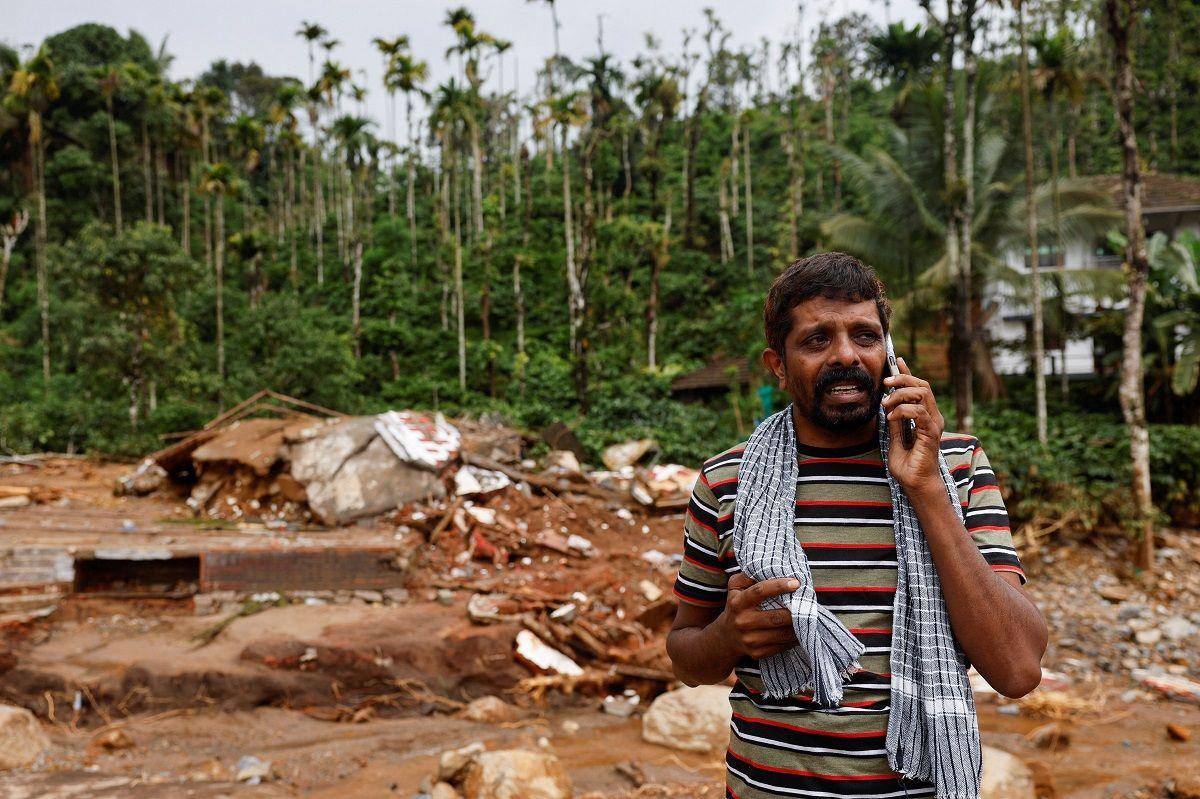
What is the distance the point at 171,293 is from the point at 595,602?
1223 cm

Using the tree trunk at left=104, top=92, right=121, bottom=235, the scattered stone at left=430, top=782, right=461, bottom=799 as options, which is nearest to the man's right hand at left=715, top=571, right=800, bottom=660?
the scattered stone at left=430, top=782, right=461, bottom=799

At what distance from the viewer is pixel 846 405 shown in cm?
141

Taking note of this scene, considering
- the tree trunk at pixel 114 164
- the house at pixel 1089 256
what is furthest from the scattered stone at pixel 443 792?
the tree trunk at pixel 114 164

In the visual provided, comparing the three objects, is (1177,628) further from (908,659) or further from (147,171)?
(147,171)

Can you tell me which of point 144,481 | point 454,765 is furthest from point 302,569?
point 144,481

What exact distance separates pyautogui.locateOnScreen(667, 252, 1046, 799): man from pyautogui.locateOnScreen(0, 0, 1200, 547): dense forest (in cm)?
1052

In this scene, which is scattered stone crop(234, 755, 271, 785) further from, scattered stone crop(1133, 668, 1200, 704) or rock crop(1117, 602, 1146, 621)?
rock crop(1117, 602, 1146, 621)

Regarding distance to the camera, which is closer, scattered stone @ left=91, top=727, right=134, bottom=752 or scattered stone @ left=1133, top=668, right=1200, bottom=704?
scattered stone @ left=91, top=727, right=134, bottom=752

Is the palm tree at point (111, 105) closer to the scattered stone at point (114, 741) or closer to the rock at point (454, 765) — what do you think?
the scattered stone at point (114, 741)

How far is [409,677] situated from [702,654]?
234 inches

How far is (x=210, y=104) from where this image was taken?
2630 cm

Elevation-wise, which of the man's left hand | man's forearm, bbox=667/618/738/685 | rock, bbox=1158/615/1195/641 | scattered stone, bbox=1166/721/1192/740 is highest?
the man's left hand

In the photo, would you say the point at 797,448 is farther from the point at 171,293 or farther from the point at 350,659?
the point at 171,293

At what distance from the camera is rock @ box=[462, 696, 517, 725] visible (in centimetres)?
634
